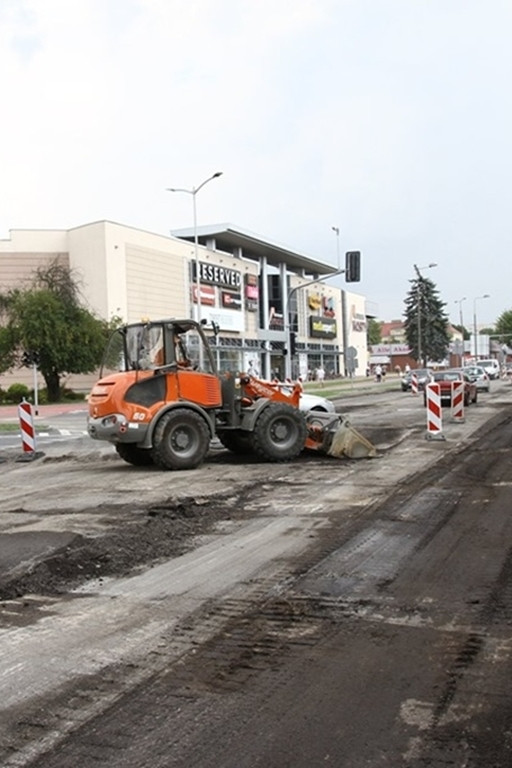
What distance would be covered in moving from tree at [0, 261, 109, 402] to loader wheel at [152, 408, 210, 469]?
3248 centimetres

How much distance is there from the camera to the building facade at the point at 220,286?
56.6 metres

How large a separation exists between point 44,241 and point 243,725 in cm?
5818

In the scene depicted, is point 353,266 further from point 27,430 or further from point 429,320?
point 429,320

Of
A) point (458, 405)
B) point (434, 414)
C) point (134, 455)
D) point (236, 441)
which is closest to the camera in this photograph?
point (134, 455)

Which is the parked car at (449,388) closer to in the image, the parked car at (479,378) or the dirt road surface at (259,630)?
the parked car at (479,378)

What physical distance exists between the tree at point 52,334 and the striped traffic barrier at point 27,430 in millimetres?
27349

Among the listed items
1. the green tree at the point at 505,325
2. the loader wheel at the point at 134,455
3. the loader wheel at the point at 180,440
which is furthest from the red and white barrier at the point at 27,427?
the green tree at the point at 505,325

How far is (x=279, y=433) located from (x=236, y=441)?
1.27 meters

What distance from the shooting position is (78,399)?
50188mm

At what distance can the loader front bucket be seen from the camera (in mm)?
14984

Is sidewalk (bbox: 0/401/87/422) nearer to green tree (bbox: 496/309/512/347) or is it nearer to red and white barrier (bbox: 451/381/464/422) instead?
red and white barrier (bbox: 451/381/464/422)

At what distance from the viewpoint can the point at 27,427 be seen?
59.3 ft

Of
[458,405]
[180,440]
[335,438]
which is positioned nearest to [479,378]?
[458,405]

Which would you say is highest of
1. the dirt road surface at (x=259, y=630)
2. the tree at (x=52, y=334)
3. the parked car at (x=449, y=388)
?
the tree at (x=52, y=334)
